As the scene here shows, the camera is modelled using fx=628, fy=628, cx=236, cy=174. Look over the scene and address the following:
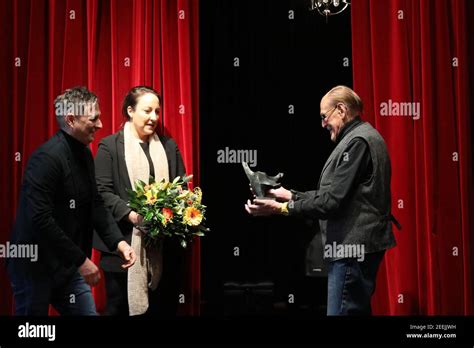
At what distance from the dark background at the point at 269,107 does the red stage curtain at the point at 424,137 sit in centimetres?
30

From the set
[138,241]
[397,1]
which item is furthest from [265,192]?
[397,1]

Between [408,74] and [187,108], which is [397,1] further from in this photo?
[187,108]

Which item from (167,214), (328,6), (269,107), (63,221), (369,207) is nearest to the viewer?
(63,221)

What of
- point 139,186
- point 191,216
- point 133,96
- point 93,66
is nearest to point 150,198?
point 139,186

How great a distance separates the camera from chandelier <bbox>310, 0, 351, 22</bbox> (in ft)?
13.6

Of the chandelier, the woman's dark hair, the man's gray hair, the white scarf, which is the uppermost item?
the chandelier

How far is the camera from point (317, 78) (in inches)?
182

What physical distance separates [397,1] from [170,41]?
1.62m

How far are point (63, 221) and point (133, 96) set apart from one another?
3.76 ft

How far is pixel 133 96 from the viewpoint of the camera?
403 cm

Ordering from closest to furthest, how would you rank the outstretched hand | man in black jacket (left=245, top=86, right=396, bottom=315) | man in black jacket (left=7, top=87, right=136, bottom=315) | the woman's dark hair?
man in black jacket (left=7, top=87, right=136, bottom=315)
man in black jacket (left=245, top=86, right=396, bottom=315)
the outstretched hand
the woman's dark hair

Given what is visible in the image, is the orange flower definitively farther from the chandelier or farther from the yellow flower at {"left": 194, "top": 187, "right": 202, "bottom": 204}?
the chandelier

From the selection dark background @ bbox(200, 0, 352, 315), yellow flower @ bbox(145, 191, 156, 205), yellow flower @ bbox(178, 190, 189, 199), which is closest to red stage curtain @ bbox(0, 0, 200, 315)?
dark background @ bbox(200, 0, 352, 315)

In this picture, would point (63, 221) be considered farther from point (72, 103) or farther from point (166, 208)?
point (166, 208)
